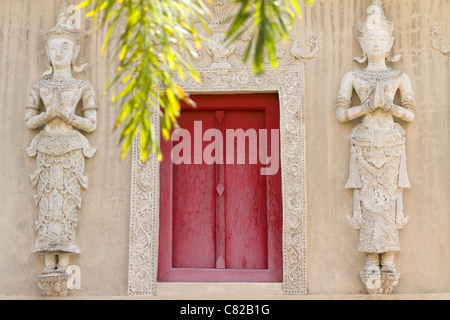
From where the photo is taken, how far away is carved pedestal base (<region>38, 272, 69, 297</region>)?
279 inches

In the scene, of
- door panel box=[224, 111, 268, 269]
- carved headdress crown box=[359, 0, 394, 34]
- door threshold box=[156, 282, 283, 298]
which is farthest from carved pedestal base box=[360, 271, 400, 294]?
carved headdress crown box=[359, 0, 394, 34]

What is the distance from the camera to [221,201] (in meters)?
7.46

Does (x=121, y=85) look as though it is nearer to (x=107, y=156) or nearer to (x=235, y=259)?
(x=107, y=156)

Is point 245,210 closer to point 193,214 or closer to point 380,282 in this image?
point 193,214

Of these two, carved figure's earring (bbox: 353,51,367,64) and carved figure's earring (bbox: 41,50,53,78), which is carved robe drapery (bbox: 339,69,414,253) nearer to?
carved figure's earring (bbox: 353,51,367,64)

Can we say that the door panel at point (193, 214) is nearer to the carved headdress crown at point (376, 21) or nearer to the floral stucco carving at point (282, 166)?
the floral stucco carving at point (282, 166)

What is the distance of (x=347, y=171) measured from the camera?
7324 mm

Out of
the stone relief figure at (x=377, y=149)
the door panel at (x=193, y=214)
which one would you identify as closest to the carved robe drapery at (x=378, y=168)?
the stone relief figure at (x=377, y=149)

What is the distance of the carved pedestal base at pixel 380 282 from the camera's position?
273 inches

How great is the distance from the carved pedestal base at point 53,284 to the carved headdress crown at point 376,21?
3498mm

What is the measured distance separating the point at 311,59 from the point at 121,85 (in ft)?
5.85

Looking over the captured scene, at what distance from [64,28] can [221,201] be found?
2.18m

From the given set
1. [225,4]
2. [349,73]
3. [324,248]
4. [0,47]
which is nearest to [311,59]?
[349,73]

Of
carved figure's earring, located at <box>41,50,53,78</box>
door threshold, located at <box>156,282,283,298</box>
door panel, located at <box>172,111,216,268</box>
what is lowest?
door threshold, located at <box>156,282,283,298</box>
